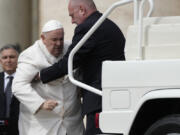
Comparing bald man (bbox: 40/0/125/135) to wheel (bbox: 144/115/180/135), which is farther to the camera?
bald man (bbox: 40/0/125/135)

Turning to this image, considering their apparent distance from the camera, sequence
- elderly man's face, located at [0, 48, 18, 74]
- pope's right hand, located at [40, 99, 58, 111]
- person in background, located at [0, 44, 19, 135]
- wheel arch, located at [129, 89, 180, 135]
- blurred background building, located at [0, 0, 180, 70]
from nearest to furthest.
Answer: wheel arch, located at [129, 89, 180, 135], pope's right hand, located at [40, 99, 58, 111], person in background, located at [0, 44, 19, 135], elderly man's face, located at [0, 48, 18, 74], blurred background building, located at [0, 0, 180, 70]

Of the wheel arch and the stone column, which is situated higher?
the stone column

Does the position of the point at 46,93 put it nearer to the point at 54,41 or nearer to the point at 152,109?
the point at 54,41

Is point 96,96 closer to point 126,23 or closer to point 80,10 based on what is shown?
point 80,10

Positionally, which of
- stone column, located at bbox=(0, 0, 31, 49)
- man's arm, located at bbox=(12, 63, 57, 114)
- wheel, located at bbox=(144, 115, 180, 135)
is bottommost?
wheel, located at bbox=(144, 115, 180, 135)

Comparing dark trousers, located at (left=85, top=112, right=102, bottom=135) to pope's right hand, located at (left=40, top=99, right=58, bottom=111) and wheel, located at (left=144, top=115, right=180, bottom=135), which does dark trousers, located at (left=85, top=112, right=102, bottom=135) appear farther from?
wheel, located at (left=144, top=115, right=180, bottom=135)

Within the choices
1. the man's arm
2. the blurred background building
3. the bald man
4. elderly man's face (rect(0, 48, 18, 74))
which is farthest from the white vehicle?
the blurred background building

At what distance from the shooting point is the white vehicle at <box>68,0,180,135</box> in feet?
19.4

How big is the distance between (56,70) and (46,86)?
435mm

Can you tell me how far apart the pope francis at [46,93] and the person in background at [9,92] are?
34 centimetres

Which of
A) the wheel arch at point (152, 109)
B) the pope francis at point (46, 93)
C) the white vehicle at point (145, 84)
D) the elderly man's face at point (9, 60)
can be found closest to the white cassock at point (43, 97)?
the pope francis at point (46, 93)

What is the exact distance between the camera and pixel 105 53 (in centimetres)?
727

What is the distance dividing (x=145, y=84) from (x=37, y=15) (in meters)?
6.42

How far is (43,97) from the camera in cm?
783
